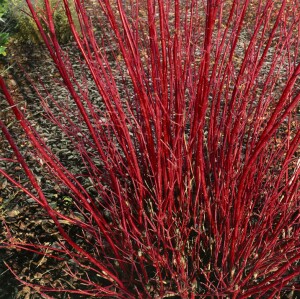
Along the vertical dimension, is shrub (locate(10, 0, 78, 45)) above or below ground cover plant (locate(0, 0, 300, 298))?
below

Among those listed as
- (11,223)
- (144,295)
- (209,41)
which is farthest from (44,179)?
(209,41)

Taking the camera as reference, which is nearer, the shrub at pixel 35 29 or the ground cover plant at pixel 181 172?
the ground cover plant at pixel 181 172

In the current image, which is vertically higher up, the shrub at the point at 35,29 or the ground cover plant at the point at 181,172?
the ground cover plant at the point at 181,172

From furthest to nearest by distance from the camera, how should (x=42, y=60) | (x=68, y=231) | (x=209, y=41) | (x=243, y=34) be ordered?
(x=243, y=34), (x=42, y=60), (x=68, y=231), (x=209, y=41)

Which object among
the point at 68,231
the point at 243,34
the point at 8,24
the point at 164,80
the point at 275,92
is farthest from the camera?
the point at 8,24

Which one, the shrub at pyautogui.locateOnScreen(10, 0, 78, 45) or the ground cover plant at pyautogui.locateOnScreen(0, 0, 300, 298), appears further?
the shrub at pyautogui.locateOnScreen(10, 0, 78, 45)

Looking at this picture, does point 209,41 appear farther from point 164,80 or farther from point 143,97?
point 143,97

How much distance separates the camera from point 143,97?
1.66 m

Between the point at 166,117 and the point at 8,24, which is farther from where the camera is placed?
the point at 8,24

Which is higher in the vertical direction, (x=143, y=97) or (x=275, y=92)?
(x=143, y=97)

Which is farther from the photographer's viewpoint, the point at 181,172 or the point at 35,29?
the point at 35,29

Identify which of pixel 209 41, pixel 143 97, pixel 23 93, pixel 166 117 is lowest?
pixel 23 93

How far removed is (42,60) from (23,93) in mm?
640

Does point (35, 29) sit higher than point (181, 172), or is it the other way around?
A: point (181, 172)
